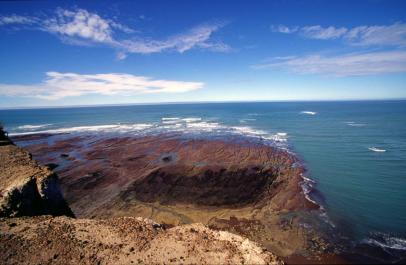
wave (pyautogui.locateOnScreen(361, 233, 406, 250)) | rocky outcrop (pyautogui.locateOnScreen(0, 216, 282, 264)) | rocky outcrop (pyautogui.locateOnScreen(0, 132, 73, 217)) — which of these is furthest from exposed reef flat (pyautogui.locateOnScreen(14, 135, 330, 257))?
rocky outcrop (pyautogui.locateOnScreen(0, 132, 73, 217))

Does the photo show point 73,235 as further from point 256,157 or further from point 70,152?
point 70,152

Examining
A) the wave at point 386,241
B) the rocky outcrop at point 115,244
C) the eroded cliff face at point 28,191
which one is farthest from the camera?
the wave at point 386,241

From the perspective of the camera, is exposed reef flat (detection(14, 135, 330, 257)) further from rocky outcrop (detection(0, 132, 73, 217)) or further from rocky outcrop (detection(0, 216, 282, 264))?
rocky outcrop (detection(0, 132, 73, 217))

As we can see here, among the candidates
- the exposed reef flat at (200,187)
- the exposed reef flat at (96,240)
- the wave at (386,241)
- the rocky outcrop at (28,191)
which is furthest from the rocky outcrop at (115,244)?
the wave at (386,241)

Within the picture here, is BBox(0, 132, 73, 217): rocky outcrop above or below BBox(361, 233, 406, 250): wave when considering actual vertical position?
above

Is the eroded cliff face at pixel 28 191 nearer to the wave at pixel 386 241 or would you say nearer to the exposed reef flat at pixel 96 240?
the exposed reef flat at pixel 96 240

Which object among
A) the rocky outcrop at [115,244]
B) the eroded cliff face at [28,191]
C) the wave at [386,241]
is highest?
the eroded cliff face at [28,191]
